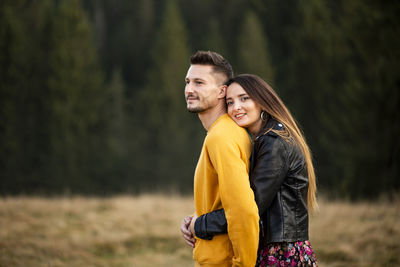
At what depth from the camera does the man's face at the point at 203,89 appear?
2709mm

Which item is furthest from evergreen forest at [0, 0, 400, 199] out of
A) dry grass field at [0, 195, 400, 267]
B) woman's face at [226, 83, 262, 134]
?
woman's face at [226, 83, 262, 134]

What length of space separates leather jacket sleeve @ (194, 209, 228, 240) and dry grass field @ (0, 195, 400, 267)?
3.88 m

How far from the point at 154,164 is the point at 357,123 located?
40.5ft

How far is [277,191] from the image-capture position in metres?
2.44

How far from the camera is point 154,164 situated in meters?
24.3

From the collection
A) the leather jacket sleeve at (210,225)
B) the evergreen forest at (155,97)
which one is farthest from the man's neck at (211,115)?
the evergreen forest at (155,97)

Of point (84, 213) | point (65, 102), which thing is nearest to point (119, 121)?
point (65, 102)

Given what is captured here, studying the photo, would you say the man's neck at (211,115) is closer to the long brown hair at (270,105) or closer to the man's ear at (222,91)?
the man's ear at (222,91)

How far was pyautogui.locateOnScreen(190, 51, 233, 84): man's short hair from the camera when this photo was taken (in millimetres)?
2725

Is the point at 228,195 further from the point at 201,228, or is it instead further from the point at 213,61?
the point at 213,61

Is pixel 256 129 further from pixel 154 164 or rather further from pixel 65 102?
pixel 154 164

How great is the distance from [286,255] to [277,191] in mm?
368

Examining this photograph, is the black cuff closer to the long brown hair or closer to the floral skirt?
the floral skirt

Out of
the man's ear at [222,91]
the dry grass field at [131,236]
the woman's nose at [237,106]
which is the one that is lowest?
the dry grass field at [131,236]
